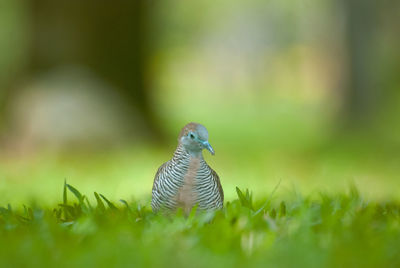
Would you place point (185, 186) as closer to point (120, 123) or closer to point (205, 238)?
point (205, 238)

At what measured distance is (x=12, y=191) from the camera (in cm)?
574

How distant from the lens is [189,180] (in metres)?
3.30

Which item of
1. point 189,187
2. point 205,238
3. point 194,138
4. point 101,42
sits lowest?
point 205,238

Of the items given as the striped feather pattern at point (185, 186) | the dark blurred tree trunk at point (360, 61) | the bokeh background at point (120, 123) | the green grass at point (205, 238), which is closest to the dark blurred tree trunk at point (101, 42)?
the bokeh background at point (120, 123)

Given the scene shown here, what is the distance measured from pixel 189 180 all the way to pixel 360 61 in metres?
10.5

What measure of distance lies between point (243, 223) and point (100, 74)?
21.2ft

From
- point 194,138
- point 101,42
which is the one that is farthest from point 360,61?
point 194,138

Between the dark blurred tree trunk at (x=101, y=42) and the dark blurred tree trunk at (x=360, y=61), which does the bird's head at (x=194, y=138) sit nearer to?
the dark blurred tree trunk at (x=101, y=42)

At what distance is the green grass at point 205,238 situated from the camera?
2.55m

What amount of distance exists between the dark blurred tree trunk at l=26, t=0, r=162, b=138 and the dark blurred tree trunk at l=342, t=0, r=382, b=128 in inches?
198

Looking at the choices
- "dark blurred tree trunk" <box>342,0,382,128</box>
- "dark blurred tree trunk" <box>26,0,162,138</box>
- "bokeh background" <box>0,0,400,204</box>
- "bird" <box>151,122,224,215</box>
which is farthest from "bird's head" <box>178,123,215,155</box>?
"dark blurred tree trunk" <box>342,0,382,128</box>

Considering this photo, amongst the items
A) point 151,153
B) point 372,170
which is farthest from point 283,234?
point 151,153

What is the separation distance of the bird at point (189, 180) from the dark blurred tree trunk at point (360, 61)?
9747mm

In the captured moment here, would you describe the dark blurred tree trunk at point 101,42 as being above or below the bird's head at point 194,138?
above
